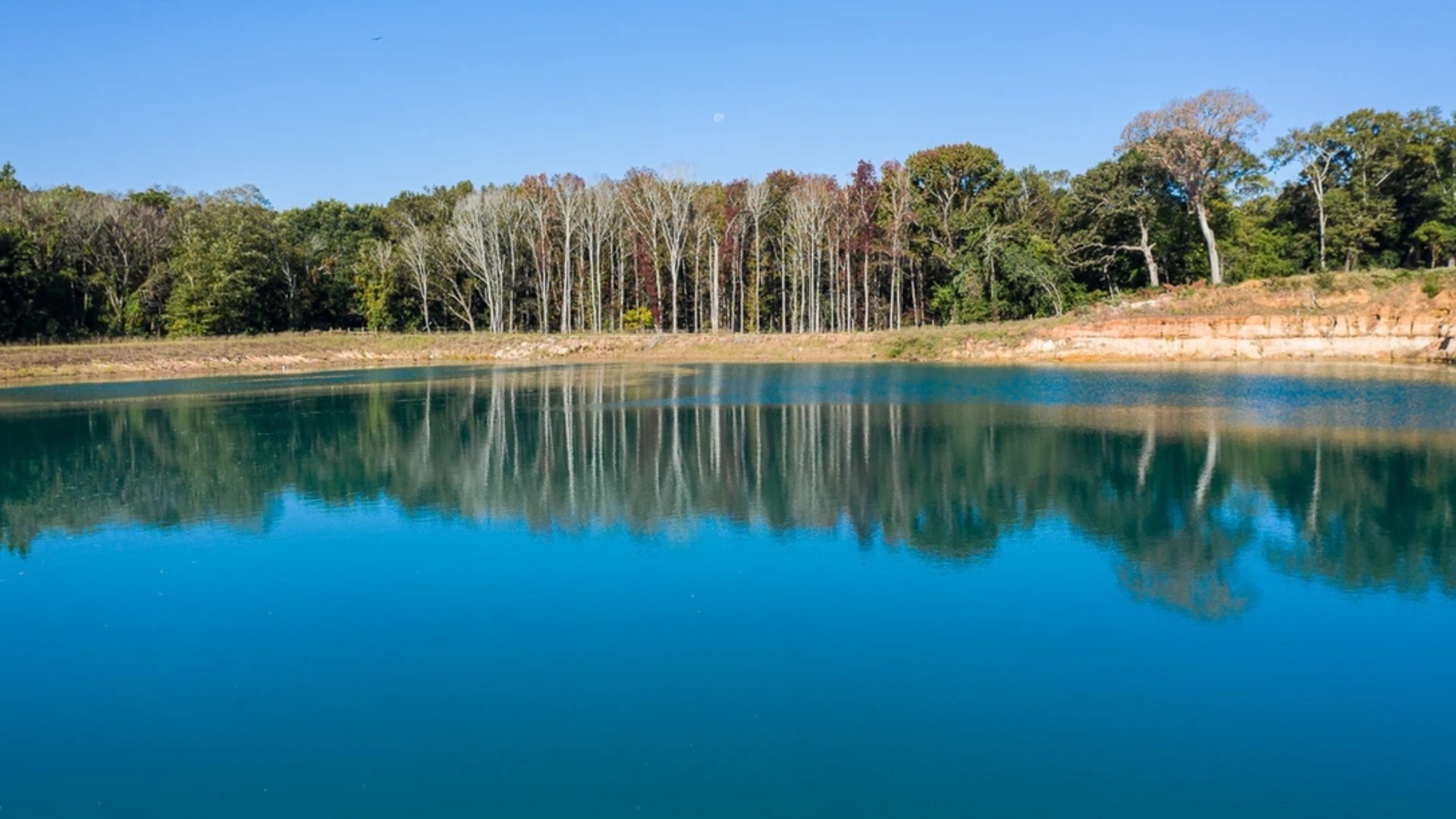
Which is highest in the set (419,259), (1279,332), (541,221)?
(541,221)

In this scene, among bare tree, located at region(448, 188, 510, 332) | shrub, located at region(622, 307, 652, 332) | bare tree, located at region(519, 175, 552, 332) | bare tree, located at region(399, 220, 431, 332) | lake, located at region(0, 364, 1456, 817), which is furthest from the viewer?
shrub, located at region(622, 307, 652, 332)

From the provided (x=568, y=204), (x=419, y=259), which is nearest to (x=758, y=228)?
(x=568, y=204)

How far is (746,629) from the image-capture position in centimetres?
1086

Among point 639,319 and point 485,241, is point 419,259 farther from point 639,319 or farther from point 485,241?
point 639,319

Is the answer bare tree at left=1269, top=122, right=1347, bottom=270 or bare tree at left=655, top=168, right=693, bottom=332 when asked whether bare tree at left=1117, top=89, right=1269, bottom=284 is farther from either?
bare tree at left=655, top=168, right=693, bottom=332

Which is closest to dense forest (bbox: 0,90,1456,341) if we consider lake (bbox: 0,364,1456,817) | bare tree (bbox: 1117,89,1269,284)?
bare tree (bbox: 1117,89,1269,284)

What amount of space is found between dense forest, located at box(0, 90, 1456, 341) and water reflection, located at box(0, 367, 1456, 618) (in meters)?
32.9

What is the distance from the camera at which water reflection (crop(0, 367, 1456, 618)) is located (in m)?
14.5

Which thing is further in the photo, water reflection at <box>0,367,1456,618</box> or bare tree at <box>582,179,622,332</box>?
bare tree at <box>582,179,622,332</box>

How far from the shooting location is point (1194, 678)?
925cm

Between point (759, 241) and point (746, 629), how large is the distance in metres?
65.2

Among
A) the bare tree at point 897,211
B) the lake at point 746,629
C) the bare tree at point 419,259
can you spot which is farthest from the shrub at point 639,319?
the lake at point 746,629

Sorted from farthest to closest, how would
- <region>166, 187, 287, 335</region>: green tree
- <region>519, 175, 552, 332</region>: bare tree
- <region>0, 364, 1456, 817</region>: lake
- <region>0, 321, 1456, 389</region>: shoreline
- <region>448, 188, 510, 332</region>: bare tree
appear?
<region>519, 175, 552, 332</region>: bare tree < <region>448, 188, 510, 332</region>: bare tree < <region>166, 187, 287, 335</region>: green tree < <region>0, 321, 1456, 389</region>: shoreline < <region>0, 364, 1456, 817</region>: lake

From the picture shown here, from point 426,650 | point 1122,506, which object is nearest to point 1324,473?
point 1122,506
